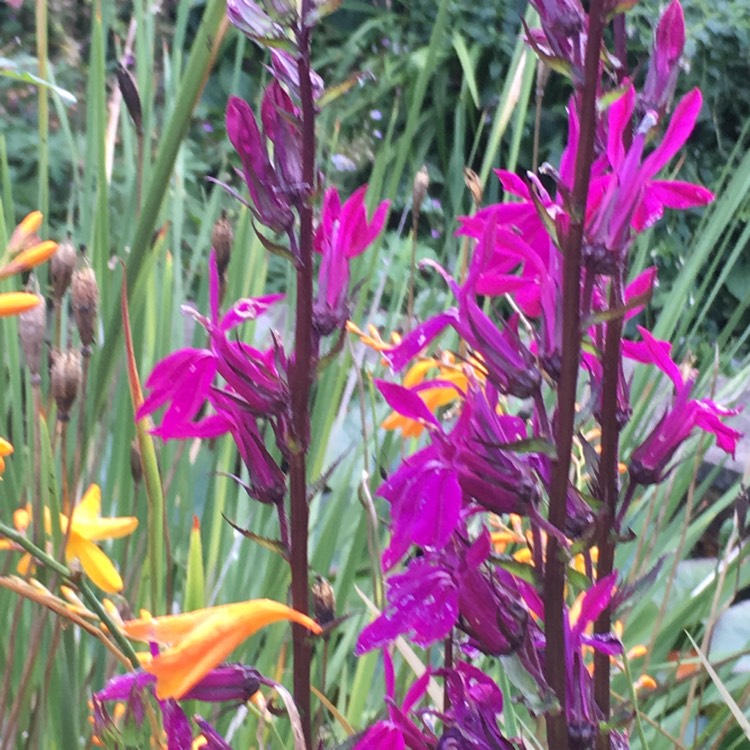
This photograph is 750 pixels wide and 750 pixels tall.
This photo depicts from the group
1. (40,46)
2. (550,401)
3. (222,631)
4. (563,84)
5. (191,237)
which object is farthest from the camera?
(563,84)

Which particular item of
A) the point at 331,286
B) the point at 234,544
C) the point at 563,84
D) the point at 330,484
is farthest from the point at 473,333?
the point at 563,84

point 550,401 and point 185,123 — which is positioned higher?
point 185,123

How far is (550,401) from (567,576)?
55 centimetres

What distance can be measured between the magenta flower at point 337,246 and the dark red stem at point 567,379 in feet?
0.25

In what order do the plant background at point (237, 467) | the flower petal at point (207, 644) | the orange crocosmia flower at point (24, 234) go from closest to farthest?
the flower petal at point (207, 644)
the orange crocosmia flower at point (24, 234)
the plant background at point (237, 467)

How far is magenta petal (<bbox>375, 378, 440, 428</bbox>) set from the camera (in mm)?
294

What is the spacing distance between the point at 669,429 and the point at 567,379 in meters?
0.09

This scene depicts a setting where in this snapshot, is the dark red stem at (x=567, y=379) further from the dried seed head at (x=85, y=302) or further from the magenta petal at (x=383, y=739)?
the dried seed head at (x=85, y=302)

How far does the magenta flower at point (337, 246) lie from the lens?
0.29m

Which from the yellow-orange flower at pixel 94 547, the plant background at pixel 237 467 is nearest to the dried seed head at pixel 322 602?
the plant background at pixel 237 467

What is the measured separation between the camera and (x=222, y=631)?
237 mm

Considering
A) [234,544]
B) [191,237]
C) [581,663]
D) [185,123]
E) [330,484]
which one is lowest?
[191,237]

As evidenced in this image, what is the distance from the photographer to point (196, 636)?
23 centimetres

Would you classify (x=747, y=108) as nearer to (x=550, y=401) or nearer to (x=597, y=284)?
(x=550, y=401)
